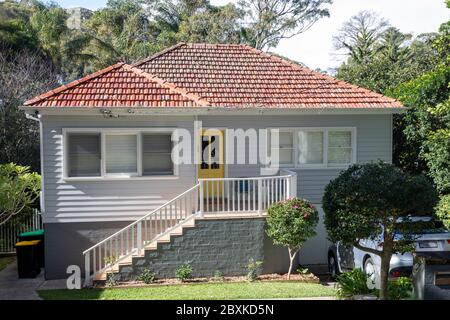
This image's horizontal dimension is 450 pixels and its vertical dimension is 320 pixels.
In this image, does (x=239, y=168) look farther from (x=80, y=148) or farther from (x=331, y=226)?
(x=331, y=226)

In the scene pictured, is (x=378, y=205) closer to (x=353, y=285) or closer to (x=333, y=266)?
(x=353, y=285)

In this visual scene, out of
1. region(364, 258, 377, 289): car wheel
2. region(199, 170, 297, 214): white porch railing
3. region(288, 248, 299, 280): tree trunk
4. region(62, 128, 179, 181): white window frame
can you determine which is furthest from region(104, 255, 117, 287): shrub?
region(364, 258, 377, 289): car wheel

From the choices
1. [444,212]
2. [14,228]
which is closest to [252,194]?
[444,212]

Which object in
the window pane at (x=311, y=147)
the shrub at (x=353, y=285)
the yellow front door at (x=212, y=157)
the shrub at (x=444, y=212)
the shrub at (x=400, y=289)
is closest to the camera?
the shrub at (x=400, y=289)

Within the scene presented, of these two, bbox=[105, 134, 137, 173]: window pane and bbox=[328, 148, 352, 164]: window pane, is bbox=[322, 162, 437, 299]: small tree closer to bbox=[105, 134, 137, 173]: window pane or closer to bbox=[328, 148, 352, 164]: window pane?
bbox=[328, 148, 352, 164]: window pane

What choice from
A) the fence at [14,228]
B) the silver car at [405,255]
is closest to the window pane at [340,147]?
the silver car at [405,255]

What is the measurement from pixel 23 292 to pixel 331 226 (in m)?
7.20

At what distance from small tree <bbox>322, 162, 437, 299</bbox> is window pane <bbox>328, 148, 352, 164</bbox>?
5.79 meters

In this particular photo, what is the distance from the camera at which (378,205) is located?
24.8 feet

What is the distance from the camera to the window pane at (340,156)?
1405 cm

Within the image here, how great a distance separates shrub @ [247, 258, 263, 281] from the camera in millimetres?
11320

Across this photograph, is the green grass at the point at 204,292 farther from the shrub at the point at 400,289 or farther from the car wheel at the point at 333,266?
the car wheel at the point at 333,266

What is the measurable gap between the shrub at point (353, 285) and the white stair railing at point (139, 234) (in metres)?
4.17
